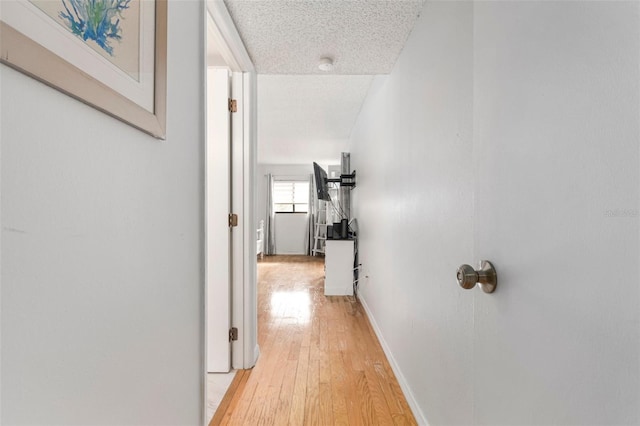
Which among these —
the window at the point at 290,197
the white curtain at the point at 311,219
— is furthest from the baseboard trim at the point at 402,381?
the window at the point at 290,197

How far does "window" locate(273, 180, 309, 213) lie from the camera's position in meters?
7.88

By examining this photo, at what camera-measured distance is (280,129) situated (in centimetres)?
459

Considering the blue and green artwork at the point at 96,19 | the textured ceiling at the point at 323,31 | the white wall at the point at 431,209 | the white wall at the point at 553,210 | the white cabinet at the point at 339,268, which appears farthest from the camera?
the white cabinet at the point at 339,268

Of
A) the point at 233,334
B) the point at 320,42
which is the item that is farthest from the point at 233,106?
the point at 233,334

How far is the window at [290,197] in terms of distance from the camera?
7.88 metres

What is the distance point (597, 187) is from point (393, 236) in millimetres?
1830

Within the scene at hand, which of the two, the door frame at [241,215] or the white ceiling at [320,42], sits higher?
the white ceiling at [320,42]

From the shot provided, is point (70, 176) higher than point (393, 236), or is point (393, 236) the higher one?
point (70, 176)

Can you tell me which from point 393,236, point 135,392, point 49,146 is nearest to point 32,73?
point 49,146

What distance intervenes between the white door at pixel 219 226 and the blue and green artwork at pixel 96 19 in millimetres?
1288


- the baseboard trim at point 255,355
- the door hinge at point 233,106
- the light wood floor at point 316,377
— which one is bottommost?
the light wood floor at point 316,377

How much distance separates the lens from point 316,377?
1.93 meters

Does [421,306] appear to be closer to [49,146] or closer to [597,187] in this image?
[597,187]

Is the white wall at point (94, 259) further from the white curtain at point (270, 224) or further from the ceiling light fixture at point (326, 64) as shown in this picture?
the white curtain at point (270, 224)
